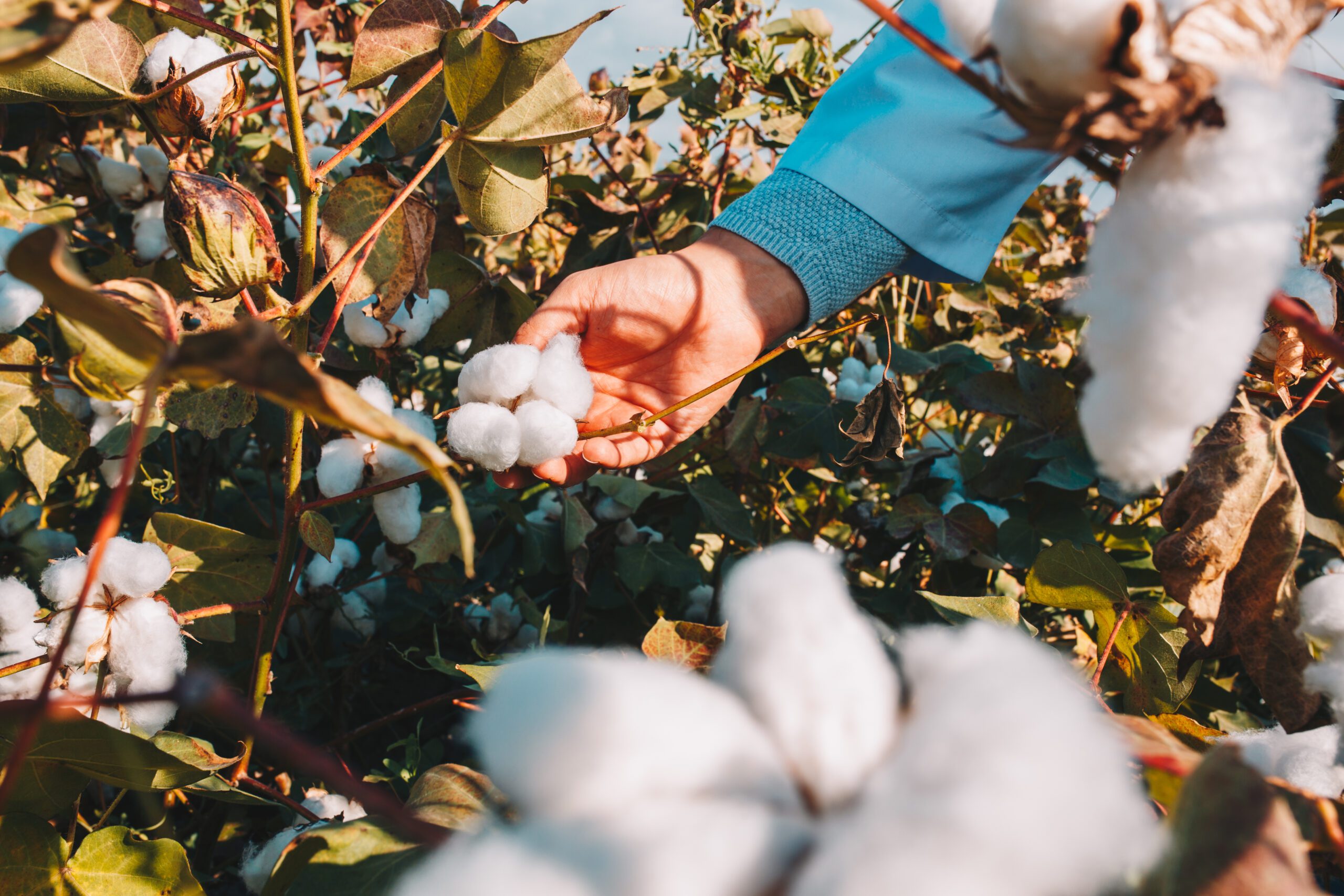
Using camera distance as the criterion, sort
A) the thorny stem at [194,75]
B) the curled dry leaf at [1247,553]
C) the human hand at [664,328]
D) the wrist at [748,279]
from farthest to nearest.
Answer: the wrist at [748,279]
the human hand at [664,328]
the thorny stem at [194,75]
the curled dry leaf at [1247,553]

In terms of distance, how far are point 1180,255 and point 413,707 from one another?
3.16 feet

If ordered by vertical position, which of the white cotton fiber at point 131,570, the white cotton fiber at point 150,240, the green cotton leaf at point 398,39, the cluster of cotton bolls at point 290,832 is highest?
the green cotton leaf at point 398,39

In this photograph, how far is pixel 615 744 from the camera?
30cm

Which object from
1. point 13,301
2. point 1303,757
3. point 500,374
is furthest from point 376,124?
point 1303,757

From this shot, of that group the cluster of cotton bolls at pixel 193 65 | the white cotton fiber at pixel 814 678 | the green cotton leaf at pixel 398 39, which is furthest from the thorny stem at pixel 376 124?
the white cotton fiber at pixel 814 678

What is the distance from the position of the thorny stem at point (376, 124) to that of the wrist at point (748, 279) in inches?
20.3

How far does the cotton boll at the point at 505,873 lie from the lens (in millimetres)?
276

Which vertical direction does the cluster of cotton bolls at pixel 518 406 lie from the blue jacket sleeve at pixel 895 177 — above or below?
below

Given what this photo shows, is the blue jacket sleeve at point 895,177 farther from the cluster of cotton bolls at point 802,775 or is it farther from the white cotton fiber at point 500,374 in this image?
the cluster of cotton bolls at point 802,775

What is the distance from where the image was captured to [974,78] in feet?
1.28

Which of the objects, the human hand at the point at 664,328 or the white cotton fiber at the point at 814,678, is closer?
the white cotton fiber at the point at 814,678

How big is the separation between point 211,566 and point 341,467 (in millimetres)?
205

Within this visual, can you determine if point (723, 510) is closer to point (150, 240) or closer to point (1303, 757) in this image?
point (1303, 757)

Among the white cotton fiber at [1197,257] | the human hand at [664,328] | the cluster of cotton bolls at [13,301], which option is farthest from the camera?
the human hand at [664,328]
